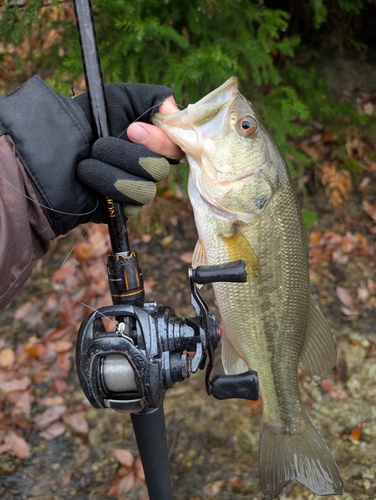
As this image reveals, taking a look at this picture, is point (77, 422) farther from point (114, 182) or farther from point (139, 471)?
point (114, 182)

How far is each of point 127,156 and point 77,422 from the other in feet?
7.84

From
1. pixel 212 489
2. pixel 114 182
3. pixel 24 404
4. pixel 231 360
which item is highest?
pixel 114 182

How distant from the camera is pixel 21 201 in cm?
183

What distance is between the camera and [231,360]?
92.9 inches

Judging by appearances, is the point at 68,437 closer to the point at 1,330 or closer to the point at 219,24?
the point at 1,330

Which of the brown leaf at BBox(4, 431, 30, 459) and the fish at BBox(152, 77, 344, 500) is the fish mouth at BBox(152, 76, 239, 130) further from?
the brown leaf at BBox(4, 431, 30, 459)

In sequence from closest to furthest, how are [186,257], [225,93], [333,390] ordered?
[225,93] → [333,390] → [186,257]

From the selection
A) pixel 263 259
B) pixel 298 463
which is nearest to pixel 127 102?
pixel 263 259

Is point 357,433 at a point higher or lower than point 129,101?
lower

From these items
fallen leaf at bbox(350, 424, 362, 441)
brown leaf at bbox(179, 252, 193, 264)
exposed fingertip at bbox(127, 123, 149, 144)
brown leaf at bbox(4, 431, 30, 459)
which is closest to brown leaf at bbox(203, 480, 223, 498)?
fallen leaf at bbox(350, 424, 362, 441)

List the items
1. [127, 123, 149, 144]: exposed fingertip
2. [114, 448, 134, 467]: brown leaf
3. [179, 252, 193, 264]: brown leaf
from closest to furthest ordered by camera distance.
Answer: [127, 123, 149, 144]: exposed fingertip < [114, 448, 134, 467]: brown leaf < [179, 252, 193, 264]: brown leaf

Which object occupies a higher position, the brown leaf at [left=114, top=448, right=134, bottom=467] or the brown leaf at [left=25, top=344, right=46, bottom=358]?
the brown leaf at [left=25, top=344, right=46, bottom=358]

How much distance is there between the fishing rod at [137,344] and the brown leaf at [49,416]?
6.65 feet

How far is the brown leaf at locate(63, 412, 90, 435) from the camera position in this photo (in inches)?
134
